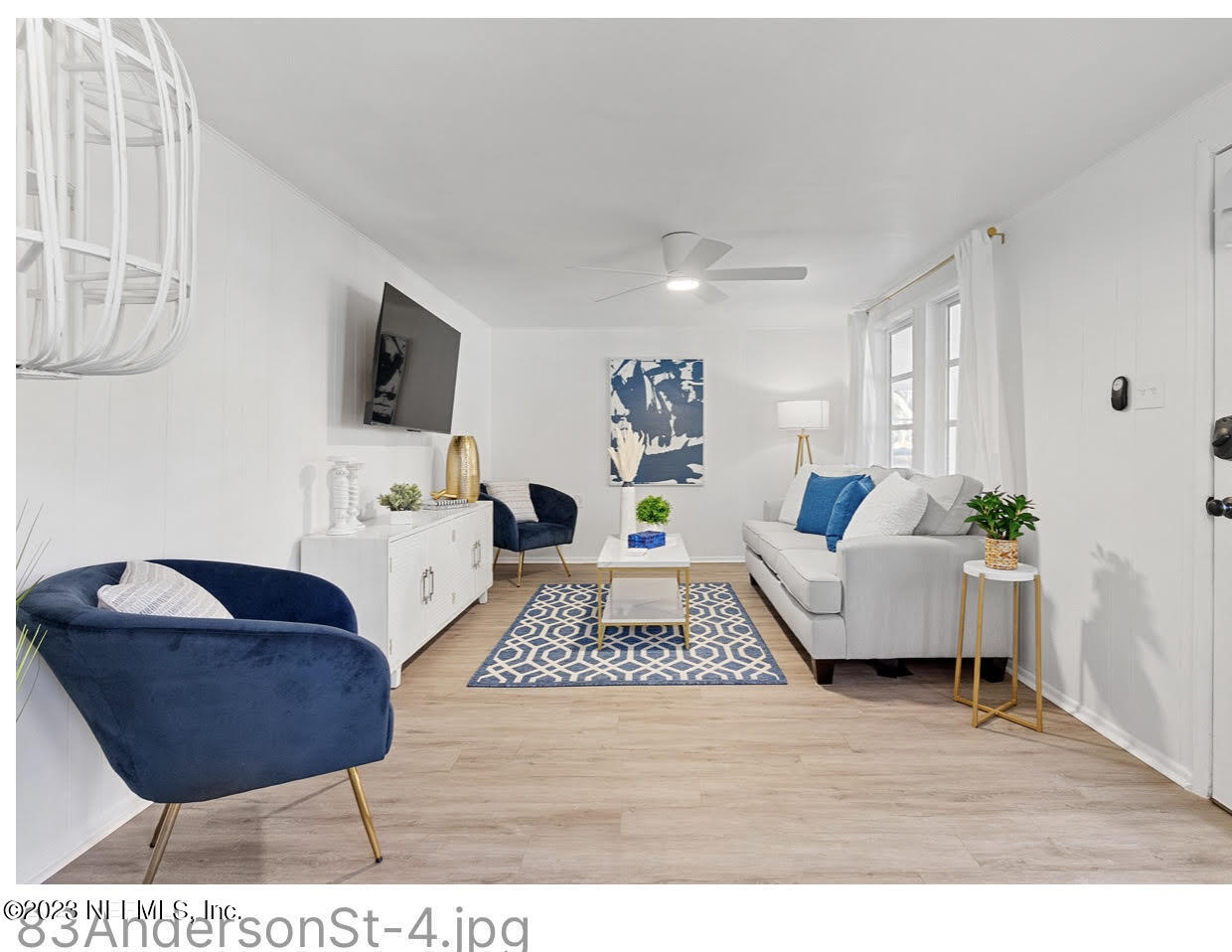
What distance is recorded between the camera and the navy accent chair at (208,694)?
138 cm

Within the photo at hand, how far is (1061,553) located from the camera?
2789mm

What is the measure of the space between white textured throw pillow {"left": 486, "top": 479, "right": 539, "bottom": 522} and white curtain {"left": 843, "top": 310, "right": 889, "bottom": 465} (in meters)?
2.74

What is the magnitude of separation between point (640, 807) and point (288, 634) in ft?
3.84

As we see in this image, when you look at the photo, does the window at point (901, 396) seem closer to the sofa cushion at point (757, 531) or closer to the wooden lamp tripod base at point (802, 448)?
the wooden lamp tripod base at point (802, 448)

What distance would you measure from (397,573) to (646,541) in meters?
1.46

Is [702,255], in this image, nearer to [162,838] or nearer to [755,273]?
[755,273]

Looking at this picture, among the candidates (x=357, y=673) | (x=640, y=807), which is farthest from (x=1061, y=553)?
(x=357, y=673)

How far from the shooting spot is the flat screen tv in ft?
11.1

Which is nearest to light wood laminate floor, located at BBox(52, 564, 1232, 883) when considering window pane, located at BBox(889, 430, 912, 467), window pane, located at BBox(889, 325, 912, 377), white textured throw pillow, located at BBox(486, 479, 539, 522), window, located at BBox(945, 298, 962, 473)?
window, located at BBox(945, 298, 962, 473)

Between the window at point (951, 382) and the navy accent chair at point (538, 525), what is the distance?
288 centimetres

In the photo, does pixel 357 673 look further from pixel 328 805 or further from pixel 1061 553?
pixel 1061 553

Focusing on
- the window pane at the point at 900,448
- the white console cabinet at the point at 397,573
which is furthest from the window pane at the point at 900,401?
the white console cabinet at the point at 397,573

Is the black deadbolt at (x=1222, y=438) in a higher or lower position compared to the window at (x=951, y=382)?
lower

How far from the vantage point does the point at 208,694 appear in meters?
1.42
